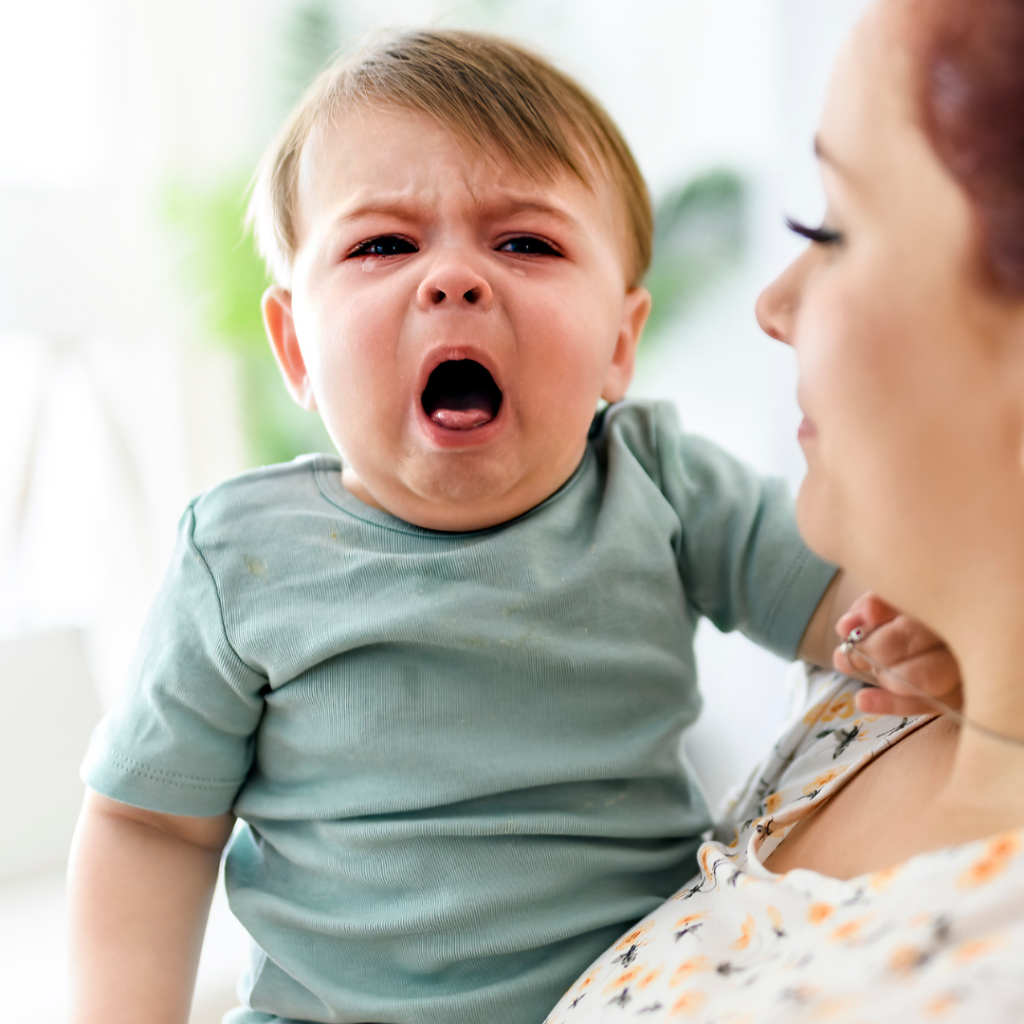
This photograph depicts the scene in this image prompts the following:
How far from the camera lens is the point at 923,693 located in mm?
620

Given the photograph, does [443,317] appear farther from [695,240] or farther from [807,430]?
[695,240]

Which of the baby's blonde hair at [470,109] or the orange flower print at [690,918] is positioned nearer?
the orange flower print at [690,918]

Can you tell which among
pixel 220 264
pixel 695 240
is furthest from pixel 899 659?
pixel 220 264

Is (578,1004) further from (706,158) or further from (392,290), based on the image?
(706,158)

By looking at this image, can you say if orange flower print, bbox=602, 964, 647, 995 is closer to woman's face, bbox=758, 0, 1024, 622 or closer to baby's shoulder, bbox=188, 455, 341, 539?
woman's face, bbox=758, 0, 1024, 622

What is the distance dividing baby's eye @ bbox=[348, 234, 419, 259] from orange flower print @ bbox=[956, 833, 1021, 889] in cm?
64

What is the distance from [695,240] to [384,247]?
1.67 m

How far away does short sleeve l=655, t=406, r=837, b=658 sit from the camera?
0.96 meters

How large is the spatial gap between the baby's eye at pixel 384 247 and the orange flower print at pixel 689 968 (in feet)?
1.99

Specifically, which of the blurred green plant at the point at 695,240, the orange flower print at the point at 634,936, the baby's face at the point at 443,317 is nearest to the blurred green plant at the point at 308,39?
the blurred green plant at the point at 695,240

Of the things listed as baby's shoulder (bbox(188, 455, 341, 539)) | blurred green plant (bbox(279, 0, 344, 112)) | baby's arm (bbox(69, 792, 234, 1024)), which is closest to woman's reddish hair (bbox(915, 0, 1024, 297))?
baby's shoulder (bbox(188, 455, 341, 539))

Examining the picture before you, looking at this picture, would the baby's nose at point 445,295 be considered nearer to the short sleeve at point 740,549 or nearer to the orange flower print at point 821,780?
the short sleeve at point 740,549

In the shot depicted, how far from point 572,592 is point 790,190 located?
3.97ft

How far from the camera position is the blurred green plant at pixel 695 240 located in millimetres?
2330
